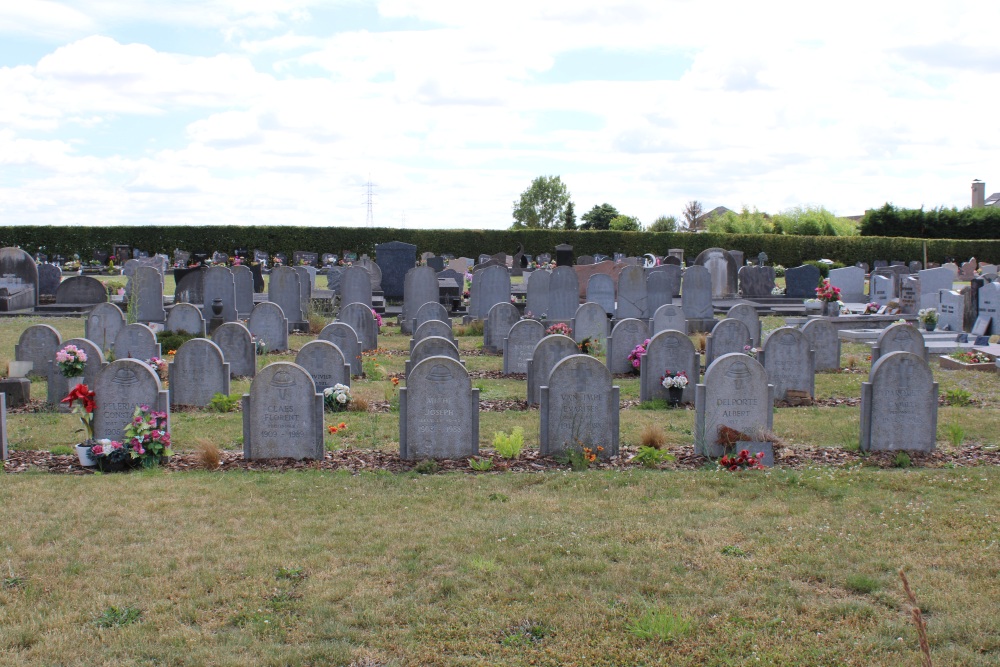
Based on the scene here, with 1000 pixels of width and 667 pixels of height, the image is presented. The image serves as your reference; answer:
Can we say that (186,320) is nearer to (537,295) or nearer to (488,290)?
(488,290)

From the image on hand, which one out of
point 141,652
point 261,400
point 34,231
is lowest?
point 141,652

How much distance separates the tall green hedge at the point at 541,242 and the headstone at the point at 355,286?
93.6 feet

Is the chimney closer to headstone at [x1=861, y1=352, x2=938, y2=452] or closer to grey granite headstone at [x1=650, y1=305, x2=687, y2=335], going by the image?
grey granite headstone at [x1=650, y1=305, x2=687, y2=335]

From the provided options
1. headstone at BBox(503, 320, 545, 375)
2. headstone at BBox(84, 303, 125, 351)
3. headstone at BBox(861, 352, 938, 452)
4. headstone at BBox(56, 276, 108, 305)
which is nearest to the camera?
headstone at BBox(861, 352, 938, 452)

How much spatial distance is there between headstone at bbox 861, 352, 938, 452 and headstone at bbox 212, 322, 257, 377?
1005cm

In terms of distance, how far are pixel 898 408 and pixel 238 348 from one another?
34.5ft

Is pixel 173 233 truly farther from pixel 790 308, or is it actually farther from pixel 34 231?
pixel 790 308

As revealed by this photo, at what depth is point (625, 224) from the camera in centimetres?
7569

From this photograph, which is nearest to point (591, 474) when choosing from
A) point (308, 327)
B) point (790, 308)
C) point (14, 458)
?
point (14, 458)

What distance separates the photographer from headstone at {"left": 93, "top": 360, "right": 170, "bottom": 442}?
9.62 m

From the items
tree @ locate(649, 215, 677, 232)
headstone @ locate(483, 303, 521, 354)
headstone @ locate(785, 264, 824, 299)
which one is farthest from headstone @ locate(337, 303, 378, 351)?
tree @ locate(649, 215, 677, 232)

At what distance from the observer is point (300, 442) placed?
31.0ft

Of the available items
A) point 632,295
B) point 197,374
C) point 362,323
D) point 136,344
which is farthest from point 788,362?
point 136,344

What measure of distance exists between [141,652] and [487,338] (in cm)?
1446
